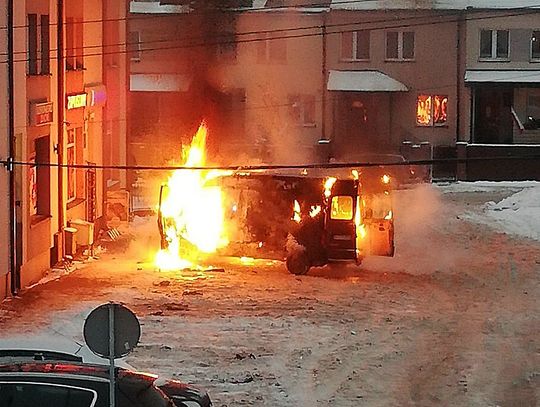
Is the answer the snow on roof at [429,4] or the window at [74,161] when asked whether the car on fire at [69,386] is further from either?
the snow on roof at [429,4]

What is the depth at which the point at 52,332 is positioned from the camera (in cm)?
1706

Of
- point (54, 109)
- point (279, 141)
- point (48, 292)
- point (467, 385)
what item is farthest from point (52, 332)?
point (279, 141)

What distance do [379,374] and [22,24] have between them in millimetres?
10293

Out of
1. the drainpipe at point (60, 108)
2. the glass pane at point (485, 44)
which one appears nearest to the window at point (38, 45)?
the drainpipe at point (60, 108)

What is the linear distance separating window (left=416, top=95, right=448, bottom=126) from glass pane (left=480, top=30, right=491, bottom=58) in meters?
2.34

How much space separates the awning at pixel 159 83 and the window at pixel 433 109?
9.73 metres

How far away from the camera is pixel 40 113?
73.4 ft

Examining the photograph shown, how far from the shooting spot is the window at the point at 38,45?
2269cm

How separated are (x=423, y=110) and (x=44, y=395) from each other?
42.3 meters

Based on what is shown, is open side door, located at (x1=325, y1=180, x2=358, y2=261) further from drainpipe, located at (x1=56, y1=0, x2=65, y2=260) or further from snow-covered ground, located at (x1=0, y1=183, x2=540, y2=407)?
drainpipe, located at (x1=56, y1=0, x2=65, y2=260)

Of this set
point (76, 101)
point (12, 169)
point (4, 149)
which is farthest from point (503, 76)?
point (4, 149)

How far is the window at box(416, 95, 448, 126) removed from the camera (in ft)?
161

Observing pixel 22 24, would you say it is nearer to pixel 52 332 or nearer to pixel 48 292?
pixel 48 292

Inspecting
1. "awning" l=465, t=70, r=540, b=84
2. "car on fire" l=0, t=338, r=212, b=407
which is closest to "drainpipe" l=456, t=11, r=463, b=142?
"awning" l=465, t=70, r=540, b=84
